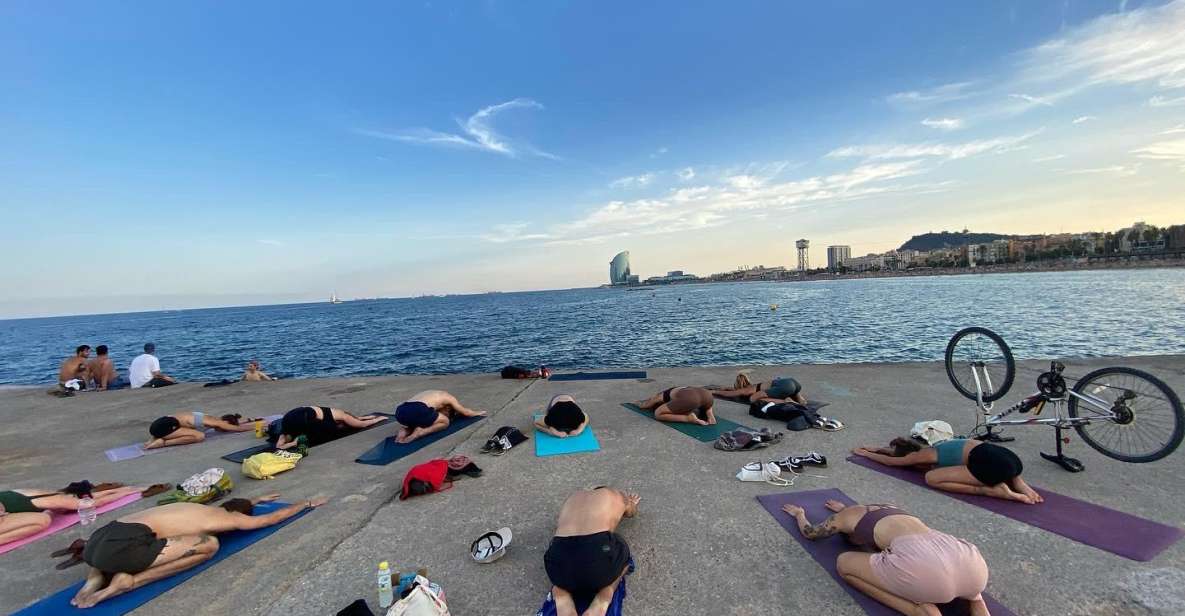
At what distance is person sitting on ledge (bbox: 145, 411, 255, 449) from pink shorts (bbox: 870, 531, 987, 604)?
1098cm

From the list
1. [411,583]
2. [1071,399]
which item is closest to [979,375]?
[1071,399]

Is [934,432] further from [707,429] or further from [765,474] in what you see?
[707,429]

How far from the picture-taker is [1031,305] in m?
45.9

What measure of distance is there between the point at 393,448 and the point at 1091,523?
872cm

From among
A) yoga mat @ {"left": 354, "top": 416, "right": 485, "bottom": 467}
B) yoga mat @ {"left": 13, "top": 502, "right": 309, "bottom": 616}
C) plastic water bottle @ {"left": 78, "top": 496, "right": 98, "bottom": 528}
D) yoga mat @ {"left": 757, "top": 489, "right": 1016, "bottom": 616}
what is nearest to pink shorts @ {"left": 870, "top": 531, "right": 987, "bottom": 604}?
yoga mat @ {"left": 757, "top": 489, "right": 1016, "bottom": 616}

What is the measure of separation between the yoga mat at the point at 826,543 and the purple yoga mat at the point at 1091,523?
1.47 metres

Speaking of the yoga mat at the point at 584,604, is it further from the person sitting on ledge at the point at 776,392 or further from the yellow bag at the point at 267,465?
the person sitting on ledge at the point at 776,392

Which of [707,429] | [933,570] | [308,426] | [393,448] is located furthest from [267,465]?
[933,570]

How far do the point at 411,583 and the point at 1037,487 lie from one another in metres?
6.70

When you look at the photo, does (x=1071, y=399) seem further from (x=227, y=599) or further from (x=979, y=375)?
(x=227, y=599)

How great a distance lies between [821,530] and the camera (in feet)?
13.4

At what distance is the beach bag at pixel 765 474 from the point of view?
5429 millimetres

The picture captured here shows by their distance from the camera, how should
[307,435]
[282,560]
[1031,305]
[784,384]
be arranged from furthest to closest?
[1031,305] → [784,384] → [307,435] → [282,560]

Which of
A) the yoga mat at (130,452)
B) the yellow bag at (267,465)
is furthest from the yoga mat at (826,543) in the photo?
the yoga mat at (130,452)
